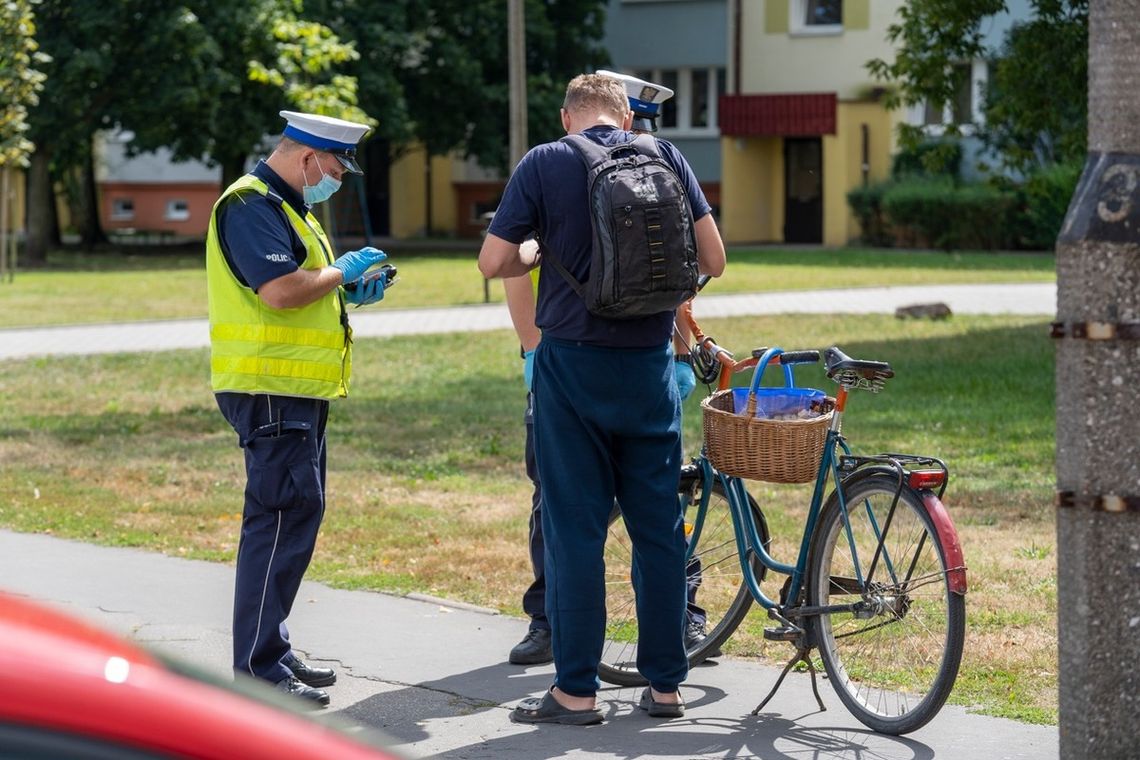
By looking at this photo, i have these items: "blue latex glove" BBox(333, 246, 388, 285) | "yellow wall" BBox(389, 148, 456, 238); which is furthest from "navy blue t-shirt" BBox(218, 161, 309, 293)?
"yellow wall" BBox(389, 148, 456, 238)

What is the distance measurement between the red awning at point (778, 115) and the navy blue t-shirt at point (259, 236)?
3533 centimetres

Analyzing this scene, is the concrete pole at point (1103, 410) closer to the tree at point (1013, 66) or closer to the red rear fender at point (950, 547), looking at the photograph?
the red rear fender at point (950, 547)

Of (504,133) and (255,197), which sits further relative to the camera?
(504,133)

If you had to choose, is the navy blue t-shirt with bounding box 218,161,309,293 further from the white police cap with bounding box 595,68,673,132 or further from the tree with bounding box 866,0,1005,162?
the tree with bounding box 866,0,1005,162

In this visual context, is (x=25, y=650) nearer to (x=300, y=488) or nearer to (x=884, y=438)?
(x=300, y=488)

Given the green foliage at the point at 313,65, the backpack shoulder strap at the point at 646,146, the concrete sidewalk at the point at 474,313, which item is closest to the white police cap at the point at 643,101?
the backpack shoulder strap at the point at 646,146

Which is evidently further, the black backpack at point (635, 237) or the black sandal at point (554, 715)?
the black sandal at point (554, 715)

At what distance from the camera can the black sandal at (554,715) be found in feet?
18.1

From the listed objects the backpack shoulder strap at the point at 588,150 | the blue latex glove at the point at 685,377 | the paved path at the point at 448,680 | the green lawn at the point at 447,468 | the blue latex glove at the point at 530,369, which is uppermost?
the backpack shoulder strap at the point at 588,150

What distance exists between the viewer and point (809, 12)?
41031 mm

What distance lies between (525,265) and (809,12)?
3700 centimetres

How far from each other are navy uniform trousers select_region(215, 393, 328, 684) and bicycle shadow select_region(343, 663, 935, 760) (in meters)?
0.37

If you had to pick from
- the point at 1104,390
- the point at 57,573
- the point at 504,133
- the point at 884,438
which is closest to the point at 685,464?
the point at 1104,390

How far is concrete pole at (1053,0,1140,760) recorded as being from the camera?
368 centimetres
